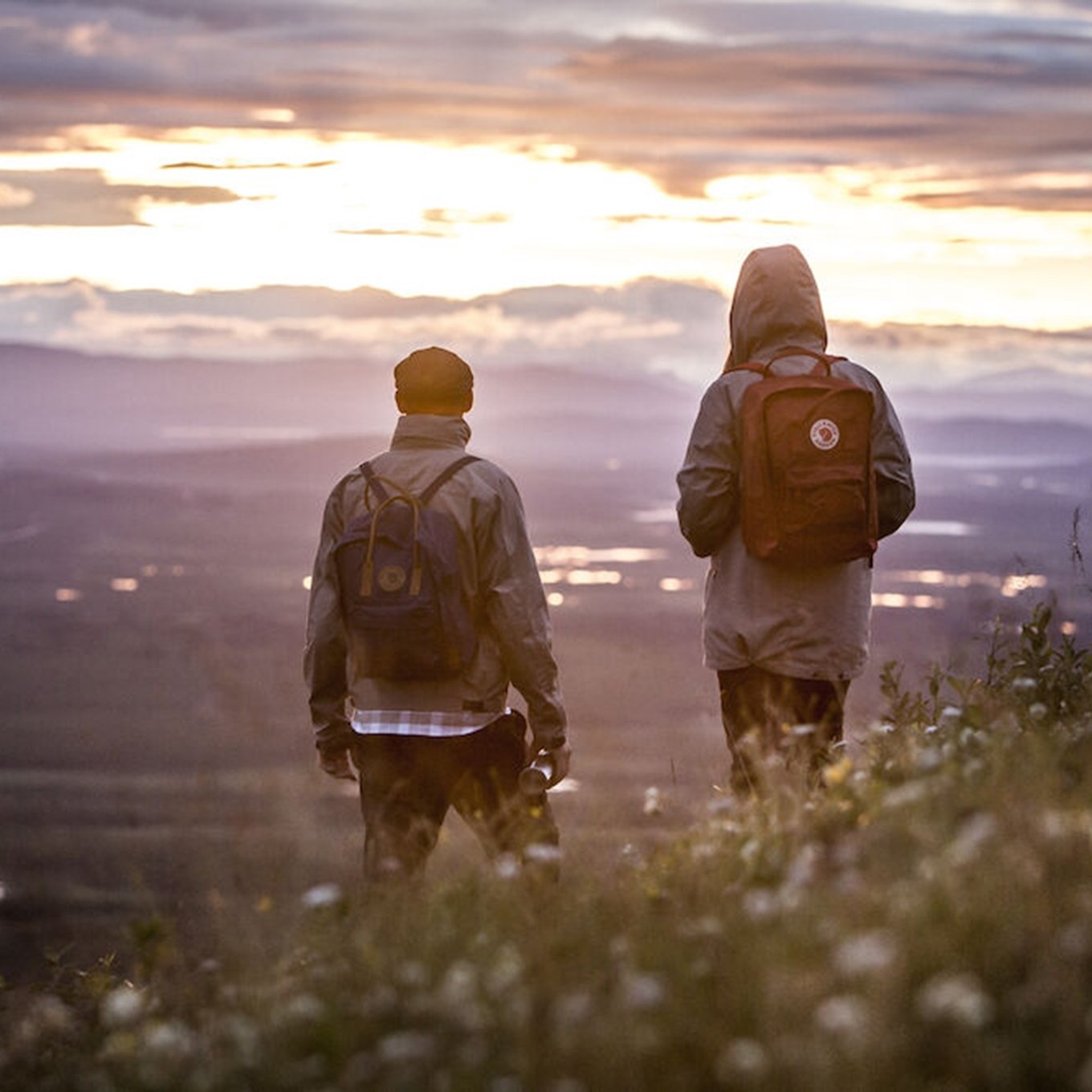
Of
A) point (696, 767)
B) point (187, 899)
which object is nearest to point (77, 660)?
point (187, 899)

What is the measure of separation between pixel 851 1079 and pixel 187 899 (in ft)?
221

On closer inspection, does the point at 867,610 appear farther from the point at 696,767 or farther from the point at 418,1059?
the point at 418,1059

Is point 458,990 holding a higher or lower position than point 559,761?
higher

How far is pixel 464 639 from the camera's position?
6277 mm

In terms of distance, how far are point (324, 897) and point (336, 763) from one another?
179 centimetres

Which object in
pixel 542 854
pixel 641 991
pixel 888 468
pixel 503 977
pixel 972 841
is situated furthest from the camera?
pixel 888 468

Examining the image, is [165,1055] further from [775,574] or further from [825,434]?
[825,434]

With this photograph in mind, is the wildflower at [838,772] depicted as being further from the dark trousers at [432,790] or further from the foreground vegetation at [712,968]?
the dark trousers at [432,790]

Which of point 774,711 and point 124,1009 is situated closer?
point 124,1009

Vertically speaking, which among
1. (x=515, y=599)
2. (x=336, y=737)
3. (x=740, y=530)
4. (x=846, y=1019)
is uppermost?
(x=740, y=530)

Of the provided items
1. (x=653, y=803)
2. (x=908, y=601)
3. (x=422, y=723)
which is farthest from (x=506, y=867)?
(x=908, y=601)

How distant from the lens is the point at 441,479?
6.34 meters

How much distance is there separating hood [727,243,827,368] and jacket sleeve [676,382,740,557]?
0.26 metres

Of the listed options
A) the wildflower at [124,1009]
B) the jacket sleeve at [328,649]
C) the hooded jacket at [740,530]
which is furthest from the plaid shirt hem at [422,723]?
the wildflower at [124,1009]
